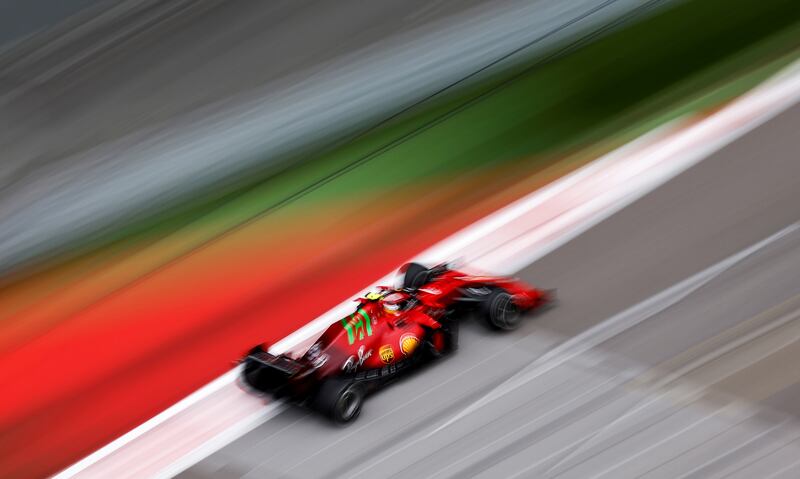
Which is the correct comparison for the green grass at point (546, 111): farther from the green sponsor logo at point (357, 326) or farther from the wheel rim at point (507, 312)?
the green sponsor logo at point (357, 326)

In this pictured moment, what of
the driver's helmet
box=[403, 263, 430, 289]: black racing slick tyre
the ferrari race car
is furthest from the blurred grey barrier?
the driver's helmet

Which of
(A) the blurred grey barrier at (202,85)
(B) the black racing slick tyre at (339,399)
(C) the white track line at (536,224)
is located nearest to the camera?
(B) the black racing slick tyre at (339,399)

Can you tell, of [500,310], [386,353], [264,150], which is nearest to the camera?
[386,353]

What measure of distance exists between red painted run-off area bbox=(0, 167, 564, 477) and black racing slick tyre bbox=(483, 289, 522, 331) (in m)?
2.08

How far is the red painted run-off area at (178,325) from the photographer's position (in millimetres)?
10430

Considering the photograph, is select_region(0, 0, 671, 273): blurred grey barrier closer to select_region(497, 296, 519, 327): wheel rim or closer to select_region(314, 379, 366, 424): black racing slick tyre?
select_region(497, 296, 519, 327): wheel rim

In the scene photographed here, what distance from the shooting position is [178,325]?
455 inches

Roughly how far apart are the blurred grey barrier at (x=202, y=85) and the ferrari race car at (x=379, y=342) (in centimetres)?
486

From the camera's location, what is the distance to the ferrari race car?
364 inches

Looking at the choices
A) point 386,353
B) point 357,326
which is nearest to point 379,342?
point 386,353

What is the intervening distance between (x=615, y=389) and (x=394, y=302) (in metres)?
2.05

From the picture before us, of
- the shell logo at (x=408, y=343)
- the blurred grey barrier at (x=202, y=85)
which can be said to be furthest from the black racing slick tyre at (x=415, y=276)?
the blurred grey barrier at (x=202, y=85)

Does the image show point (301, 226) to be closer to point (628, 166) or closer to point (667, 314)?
point (628, 166)

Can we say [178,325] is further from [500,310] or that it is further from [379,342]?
[500,310]
